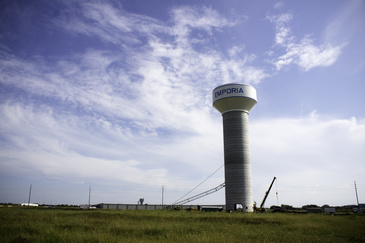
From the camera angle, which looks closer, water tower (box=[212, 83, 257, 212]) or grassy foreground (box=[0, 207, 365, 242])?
grassy foreground (box=[0, 207, 365, 242])

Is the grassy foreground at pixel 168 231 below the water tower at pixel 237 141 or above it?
below

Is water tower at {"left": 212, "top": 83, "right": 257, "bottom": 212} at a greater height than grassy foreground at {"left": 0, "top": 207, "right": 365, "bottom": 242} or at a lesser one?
greater

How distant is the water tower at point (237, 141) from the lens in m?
45.4

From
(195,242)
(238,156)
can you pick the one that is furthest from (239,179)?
(195,242)

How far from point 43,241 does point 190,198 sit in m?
50.5

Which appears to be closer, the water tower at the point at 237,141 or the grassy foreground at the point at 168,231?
the grassy foreground at the point at 168,231

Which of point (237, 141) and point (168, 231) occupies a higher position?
point (237, 141)

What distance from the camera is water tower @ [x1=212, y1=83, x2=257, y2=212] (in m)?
45.4

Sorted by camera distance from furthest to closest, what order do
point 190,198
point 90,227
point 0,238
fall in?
point 190,198 < point 90,227 < point 0,238

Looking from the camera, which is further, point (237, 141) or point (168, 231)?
point (237, 141)

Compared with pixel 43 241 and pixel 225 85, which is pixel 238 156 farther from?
pixel 43 241

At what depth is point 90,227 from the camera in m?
19.9

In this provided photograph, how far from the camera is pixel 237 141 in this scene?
153 feet

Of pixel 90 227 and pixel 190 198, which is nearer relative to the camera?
pixel 90 227
